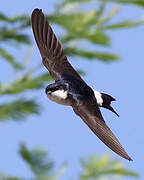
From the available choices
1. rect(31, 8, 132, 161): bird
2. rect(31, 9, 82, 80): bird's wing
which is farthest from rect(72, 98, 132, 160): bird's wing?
rect(31, 9, 82, 80): bird's wing

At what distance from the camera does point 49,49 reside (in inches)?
67.6

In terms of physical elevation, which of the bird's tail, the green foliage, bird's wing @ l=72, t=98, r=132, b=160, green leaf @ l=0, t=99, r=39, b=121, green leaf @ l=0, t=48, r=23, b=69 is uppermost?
green leaf @ l=0, t=48, r=23, b=69

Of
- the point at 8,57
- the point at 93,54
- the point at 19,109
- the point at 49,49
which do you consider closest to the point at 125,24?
the point at 93,54

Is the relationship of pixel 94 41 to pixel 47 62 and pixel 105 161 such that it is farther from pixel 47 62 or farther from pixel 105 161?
pixel 47 62

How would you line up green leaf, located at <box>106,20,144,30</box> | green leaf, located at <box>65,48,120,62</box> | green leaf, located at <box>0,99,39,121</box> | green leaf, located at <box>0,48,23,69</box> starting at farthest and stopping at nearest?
green leaf, located at <box>0,99,39,121</box> → green leaf, located at <box>0,48,23,69</box> → green leaf, located at <box>65,48,120,62</box> → green leaf, located at <box>106,20,144,30</box>

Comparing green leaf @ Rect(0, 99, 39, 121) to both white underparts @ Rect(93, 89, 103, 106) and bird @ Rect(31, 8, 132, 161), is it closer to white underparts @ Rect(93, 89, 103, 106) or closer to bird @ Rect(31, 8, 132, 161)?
bird @ Rect(31, 8, 132, 161)

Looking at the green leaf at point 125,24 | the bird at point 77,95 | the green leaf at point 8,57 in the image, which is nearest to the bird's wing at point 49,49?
the bird at point 77,95

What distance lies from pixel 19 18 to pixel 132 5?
24.0 inches

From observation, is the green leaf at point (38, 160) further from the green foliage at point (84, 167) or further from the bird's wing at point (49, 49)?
the bird's wing at point (49, 49)

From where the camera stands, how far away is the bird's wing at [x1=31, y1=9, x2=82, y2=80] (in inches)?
61.7

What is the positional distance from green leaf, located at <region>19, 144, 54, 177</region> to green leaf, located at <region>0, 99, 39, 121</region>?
17cm

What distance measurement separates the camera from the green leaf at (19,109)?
13.1 feet

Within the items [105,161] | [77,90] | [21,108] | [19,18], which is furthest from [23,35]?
[77,90]

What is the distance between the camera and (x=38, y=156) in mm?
3863
